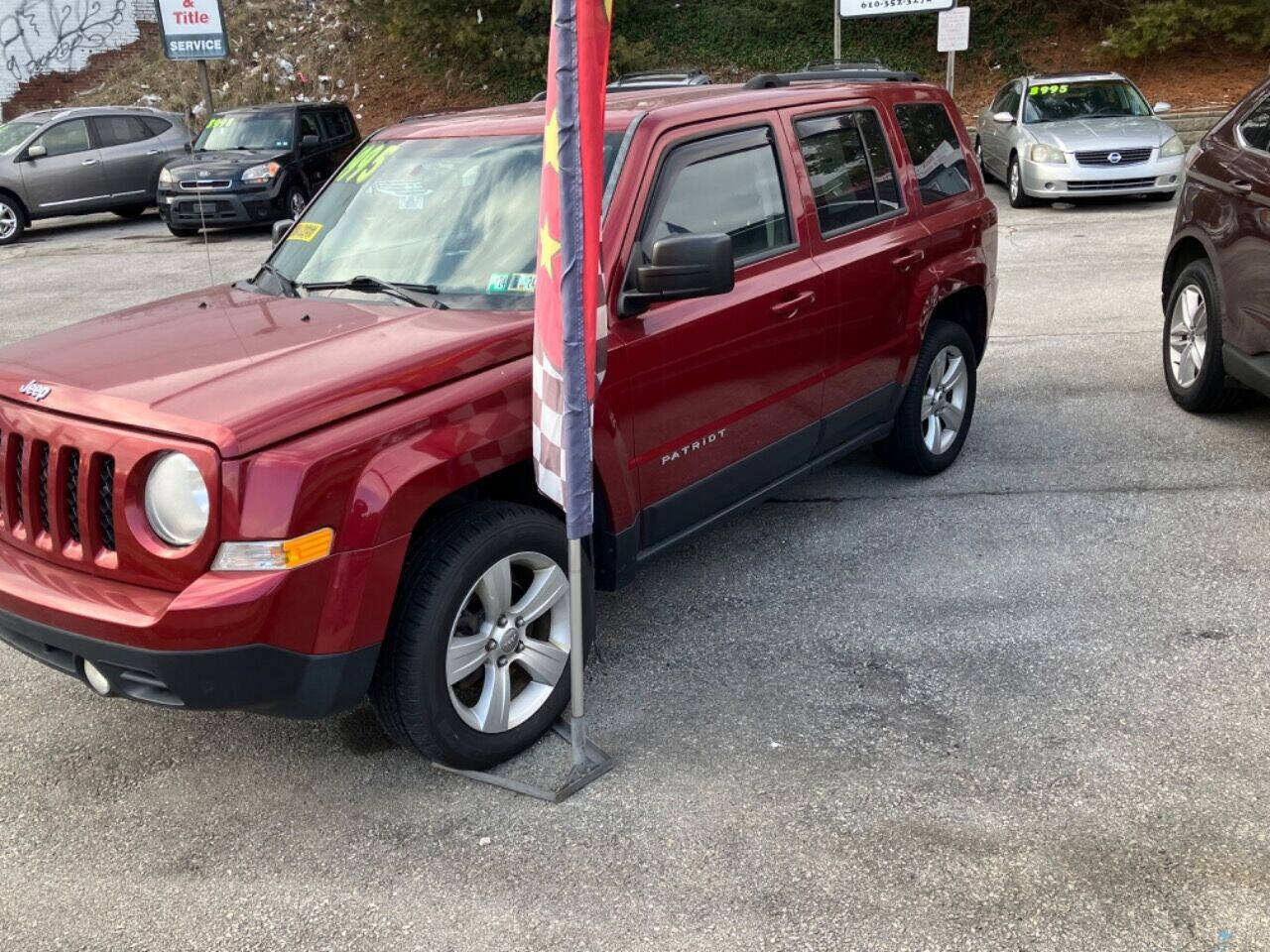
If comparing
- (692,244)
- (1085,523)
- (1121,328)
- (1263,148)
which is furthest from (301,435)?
(1121,328)

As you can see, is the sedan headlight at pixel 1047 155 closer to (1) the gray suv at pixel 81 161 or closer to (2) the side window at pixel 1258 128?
(2) the side window at pixel 1258 128

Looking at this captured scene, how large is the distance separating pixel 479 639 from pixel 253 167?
1379 centimetres

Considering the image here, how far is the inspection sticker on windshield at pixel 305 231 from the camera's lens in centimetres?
437

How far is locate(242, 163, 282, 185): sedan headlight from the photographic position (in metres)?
15.5

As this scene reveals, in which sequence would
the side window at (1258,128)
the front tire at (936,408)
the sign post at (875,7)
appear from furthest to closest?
the sign post at (875,7)
the side window at (1258,128)
the front tire at (936,408)

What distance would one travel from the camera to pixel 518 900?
2930 mm

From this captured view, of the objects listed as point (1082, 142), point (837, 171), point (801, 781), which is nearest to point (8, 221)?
point (1082, 142)

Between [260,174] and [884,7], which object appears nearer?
[260,174]

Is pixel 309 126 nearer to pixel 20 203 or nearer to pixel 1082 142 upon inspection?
pixel 20 203

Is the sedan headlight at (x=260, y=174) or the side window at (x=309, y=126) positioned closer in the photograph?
the sedan headlight at (x=260, y=174)

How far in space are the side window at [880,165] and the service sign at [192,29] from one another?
1587 centimetres

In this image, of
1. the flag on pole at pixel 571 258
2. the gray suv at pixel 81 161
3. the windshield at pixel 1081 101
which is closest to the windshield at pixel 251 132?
the gray suv at pixel 81 161

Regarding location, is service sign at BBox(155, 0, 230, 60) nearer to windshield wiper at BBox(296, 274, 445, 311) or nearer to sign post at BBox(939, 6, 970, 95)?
sign post at BBox(939, 6, 970, 95)

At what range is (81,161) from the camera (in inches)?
679
